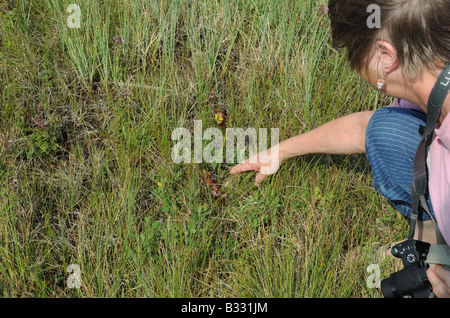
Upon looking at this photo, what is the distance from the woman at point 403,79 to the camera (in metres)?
1.49

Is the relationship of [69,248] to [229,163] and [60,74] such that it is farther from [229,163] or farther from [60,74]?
[60,74]

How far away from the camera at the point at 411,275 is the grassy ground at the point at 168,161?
177mm

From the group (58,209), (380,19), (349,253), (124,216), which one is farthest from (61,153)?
(380,19)

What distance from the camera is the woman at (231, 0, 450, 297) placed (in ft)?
4.88

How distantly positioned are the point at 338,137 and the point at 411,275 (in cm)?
70

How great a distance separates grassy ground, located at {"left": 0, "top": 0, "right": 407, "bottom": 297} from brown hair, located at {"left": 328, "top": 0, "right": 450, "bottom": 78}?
80 cm

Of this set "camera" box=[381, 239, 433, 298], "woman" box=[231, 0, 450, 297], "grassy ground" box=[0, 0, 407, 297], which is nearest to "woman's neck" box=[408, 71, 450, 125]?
"woman" box=[231, 0, 450, 297]

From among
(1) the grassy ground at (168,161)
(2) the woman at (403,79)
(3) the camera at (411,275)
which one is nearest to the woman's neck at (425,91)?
(2) the woman at (403,79)

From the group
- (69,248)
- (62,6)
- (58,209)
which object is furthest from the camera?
(62,6)

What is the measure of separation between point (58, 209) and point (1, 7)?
1330 millimetres

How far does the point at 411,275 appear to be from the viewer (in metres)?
1.75

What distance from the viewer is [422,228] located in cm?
206

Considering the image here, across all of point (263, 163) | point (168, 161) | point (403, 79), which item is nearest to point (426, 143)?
point (403, 79)

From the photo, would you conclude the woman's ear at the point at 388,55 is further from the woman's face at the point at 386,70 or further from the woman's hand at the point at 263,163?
the woman's hand at the point at 263,163
